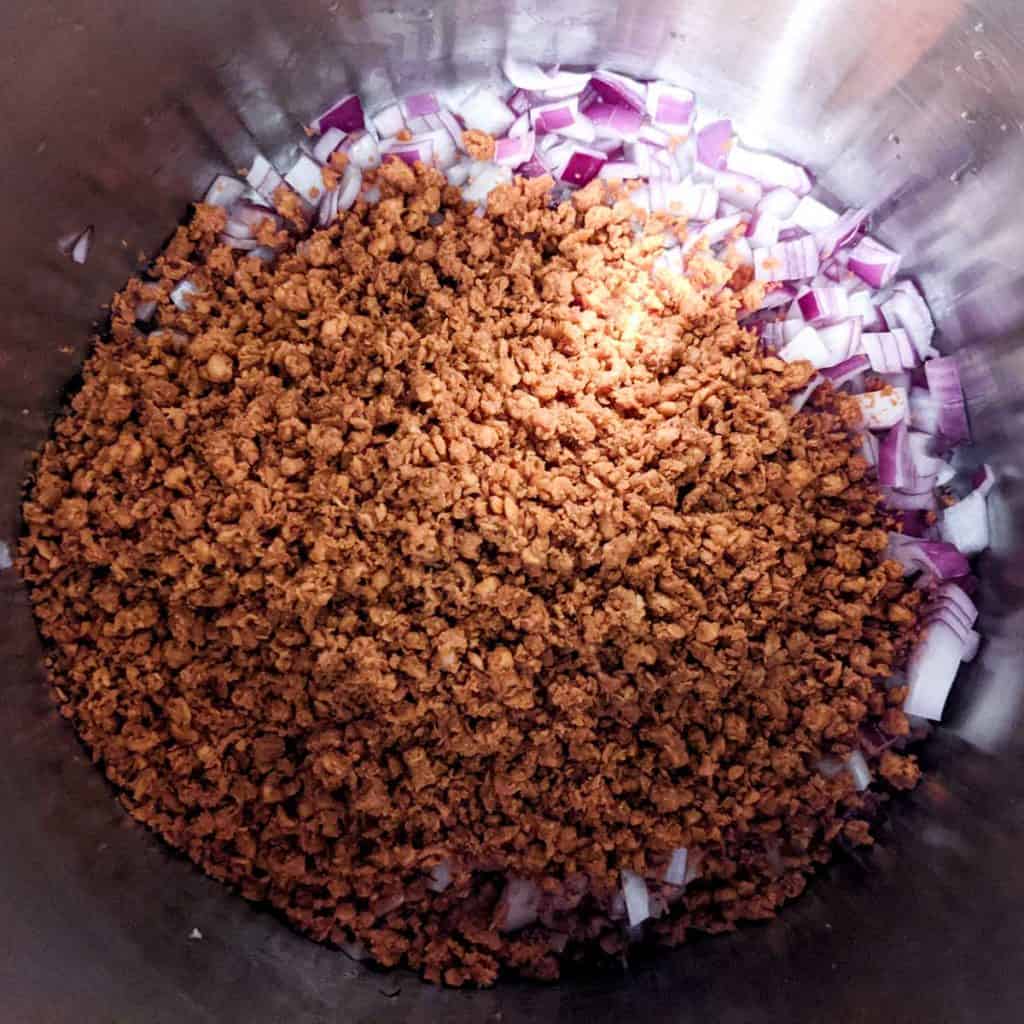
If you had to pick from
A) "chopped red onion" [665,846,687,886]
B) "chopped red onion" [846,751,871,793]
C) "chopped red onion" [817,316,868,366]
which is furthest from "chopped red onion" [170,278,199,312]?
"chopped red onion" [846,751,871,793]

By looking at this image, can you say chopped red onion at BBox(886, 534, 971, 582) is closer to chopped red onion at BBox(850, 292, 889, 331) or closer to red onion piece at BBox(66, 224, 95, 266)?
chopped red onion at BBox(850, 292, 889, 331)

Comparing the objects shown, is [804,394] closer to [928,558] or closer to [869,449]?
[869,449]

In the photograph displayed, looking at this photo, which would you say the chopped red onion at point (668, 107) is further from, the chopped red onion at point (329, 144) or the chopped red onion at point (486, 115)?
the chopped red onion at point (329, 144)

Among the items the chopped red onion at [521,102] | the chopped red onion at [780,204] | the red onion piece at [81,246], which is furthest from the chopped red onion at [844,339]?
the red onion piece at [81,246]

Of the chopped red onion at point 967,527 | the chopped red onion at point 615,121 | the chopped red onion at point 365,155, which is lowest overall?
the chopped red onion at point 967,527

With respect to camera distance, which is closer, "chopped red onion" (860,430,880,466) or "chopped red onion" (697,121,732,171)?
"chopped red onion" (860,430,880,466)

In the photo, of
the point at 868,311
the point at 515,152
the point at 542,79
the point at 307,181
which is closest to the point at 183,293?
the point at 307,181
